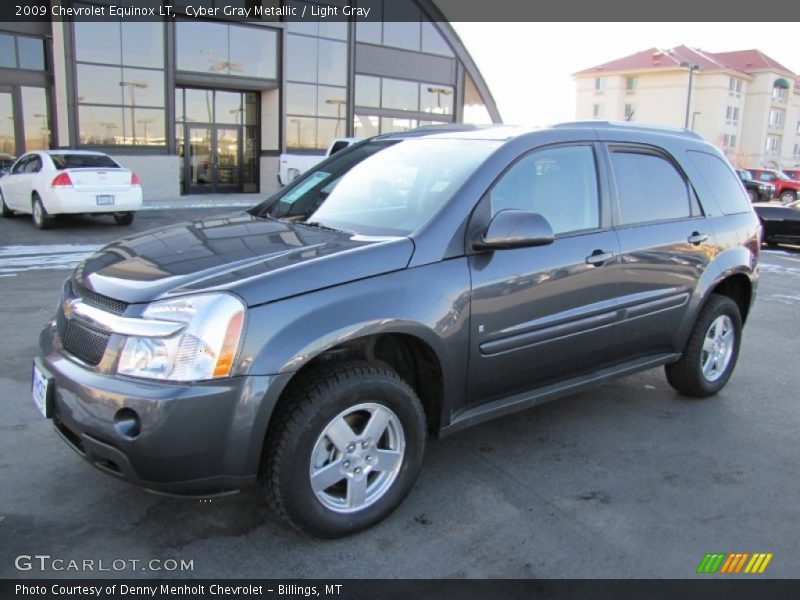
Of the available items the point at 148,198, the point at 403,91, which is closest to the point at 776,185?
the point at 403,91

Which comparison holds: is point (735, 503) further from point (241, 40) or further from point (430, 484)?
point (241, 40)

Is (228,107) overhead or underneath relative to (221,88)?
underneath

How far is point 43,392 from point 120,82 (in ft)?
67.8

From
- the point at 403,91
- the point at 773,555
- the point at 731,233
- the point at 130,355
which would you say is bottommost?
the point at 773,555

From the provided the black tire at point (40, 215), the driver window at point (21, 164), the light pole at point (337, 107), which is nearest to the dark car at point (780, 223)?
the black tire at point (40, 215)

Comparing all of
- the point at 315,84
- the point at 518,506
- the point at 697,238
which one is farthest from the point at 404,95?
the point at 518,506

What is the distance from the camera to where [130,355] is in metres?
2.73

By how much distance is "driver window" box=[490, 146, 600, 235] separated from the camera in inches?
145

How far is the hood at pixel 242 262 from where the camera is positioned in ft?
9.25

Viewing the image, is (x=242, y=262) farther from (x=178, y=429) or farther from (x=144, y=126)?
(x=144, y=126)

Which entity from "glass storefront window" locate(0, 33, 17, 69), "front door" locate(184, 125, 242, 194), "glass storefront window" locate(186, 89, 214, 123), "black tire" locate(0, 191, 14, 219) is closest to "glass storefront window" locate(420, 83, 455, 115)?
"front door" locate(184, 125, 242, 194)

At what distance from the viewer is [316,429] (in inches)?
113

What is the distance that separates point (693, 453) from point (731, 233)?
167 cm

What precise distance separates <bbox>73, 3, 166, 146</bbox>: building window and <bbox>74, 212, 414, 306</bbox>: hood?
1960cm
